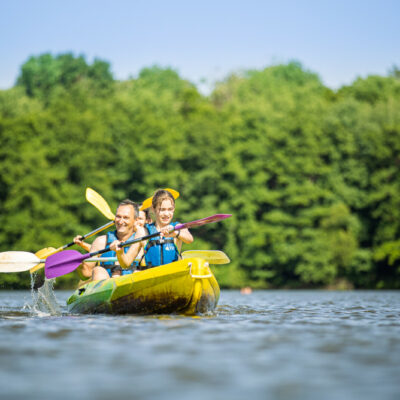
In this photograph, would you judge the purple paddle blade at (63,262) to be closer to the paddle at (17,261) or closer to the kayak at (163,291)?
the kayak at (163,291)

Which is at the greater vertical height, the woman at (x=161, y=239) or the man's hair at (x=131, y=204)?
the man's hair at (x=131, y=204)

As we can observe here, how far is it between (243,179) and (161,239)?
25056mm

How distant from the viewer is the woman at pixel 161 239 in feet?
28.4

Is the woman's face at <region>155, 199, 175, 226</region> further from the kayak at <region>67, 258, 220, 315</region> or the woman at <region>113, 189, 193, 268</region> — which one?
the kayak at <region>67, 258, 220, 315</region>

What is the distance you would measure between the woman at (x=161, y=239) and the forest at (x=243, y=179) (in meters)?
22.0

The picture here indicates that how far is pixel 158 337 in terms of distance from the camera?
622cm

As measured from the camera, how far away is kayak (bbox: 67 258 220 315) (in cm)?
823

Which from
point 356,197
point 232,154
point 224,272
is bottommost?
point 224,272

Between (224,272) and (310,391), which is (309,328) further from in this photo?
(224,272)

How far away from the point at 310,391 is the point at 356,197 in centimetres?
3026

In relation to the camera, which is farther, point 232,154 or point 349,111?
point 349,111

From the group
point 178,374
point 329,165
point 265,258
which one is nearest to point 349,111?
point 329,165

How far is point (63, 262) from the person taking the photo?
1006 cm

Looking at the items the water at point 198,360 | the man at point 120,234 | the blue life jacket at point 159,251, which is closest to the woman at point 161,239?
the blue life jacket at point 159,251
